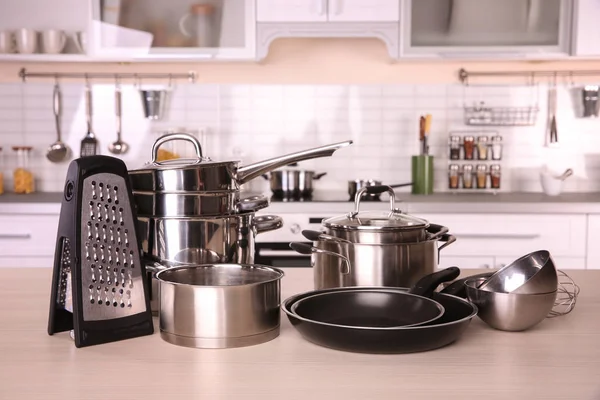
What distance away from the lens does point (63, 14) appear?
12.0 ft

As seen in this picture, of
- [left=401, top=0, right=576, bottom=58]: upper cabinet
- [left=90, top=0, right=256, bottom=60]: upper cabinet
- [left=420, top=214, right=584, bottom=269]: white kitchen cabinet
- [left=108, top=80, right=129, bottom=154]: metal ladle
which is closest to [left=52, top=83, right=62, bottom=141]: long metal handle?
[left=108, top=80, right=129, bottom=154]: metal ladle

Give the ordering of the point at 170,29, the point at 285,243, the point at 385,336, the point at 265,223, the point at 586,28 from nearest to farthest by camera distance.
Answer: the point at 385,336 < the point at 265,223 < the point at 285,243 < the point at 586,28 < the point at 170,29

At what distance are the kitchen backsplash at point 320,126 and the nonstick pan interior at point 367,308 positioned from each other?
2660 millimetres

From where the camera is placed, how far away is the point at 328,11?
3.45 metres

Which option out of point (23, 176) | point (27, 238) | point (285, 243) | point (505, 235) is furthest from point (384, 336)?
point (23, 176)

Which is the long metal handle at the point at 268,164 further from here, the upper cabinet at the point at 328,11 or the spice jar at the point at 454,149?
the spice jar at the point at 454,149

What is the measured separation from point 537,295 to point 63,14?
10.3 feet

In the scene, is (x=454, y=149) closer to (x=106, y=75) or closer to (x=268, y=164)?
(x=106, y=75)

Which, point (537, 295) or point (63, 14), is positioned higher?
point (63, 14)

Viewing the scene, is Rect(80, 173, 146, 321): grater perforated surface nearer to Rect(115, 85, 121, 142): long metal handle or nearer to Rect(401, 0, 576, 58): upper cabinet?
Rect(401, 0, 576, 58): upper cabinet

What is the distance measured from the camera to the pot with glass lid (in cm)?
126

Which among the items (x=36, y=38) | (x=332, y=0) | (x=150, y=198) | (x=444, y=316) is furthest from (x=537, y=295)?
(x=36, y=38)

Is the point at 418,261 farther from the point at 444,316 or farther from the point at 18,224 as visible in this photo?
the point at 18,224

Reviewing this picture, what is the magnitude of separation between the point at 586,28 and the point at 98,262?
117 inches
